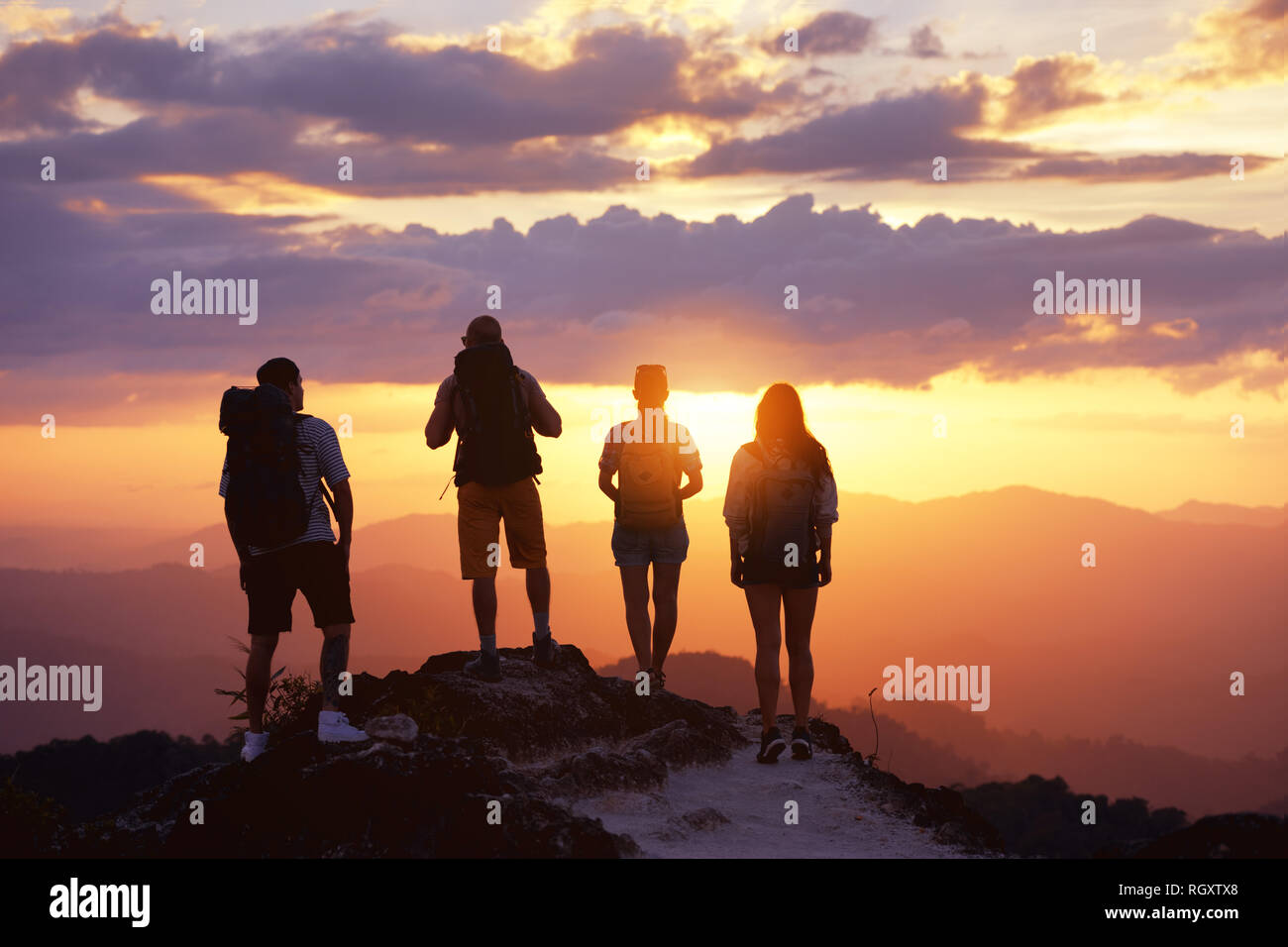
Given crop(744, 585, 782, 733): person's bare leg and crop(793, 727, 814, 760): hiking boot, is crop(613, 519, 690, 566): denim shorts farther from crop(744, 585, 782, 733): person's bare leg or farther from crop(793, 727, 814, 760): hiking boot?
crop(793, 727, 814, 760): hiking boot

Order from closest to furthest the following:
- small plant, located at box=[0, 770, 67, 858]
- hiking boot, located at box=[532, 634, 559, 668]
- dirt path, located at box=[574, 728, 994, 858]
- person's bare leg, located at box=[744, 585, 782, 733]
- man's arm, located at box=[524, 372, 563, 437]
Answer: small plant, located at box=[0, 770, 67, 858] < dirt path, located at box=[574, 728, 994, 858] < person's bare leg, located at box=[744, 585, 782, 733] < man's arm, located at box=[524, 372, 563, 437] < hiking boot, located at box=[532, 634, 559, 668]

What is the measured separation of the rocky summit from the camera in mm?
7656

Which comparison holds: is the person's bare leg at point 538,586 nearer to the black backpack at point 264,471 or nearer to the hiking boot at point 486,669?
the hiking boot at point 486,669

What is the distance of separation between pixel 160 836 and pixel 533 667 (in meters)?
3.91

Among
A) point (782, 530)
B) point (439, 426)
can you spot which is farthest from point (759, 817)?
point (439, 426)

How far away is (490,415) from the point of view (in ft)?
32.6

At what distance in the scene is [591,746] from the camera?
10836 mm

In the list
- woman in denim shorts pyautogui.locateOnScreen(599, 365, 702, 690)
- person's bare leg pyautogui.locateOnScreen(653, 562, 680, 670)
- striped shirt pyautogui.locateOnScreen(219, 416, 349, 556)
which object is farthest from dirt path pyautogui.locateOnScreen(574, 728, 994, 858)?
striped shirt pyautogui.locateOnScreen(219, 416, 349, 556)

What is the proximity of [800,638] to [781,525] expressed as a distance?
943 millimetres

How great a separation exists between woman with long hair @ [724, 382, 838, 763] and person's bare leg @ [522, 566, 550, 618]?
1.65m

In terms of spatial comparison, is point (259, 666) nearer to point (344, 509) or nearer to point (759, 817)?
point (344, 509)

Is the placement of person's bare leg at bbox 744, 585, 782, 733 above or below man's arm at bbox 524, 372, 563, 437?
below
